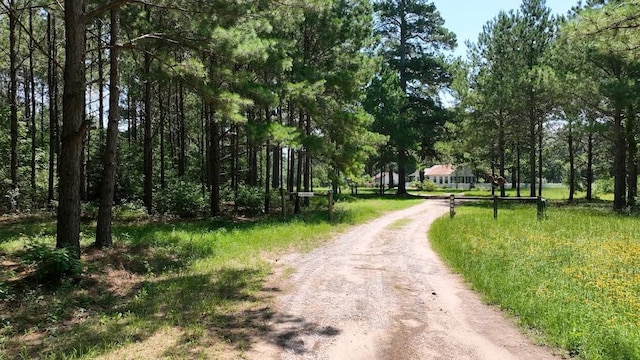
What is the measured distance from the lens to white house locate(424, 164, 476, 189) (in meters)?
77.2

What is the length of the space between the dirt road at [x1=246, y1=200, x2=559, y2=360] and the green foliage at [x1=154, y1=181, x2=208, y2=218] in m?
9.06

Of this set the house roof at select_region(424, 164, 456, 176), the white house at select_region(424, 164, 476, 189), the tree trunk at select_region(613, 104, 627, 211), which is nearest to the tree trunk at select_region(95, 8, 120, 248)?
the tree trunk at select_region(613, 104, 627, 211)

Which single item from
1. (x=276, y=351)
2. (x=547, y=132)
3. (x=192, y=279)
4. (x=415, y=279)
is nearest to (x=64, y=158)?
(x=192, y=279)

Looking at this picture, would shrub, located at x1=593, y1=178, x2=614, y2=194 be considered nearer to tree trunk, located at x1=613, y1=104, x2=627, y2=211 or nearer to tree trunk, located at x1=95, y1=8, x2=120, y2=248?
tree trunk, located at x1=613, y1=104, x2=627, y2=211

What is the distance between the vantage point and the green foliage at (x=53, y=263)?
23.3 feet

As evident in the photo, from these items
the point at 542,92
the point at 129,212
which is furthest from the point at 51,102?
the point at 542,92

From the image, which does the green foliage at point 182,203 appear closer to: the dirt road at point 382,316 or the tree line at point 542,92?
the dirt road at point 382,316

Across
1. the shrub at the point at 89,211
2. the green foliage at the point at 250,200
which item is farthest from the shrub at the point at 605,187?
the shrub at the point at 89,211

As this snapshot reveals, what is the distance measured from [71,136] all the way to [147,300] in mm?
3204

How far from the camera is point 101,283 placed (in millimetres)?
7586

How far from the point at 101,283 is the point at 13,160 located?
519 inches

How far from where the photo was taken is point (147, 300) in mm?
6738

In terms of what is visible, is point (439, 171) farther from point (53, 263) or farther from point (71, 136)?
point (53, 263)

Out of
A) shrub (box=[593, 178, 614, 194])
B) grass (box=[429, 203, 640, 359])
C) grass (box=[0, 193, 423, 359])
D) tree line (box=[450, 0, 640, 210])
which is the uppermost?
tree line (box=[450, 0, 640, 210])
